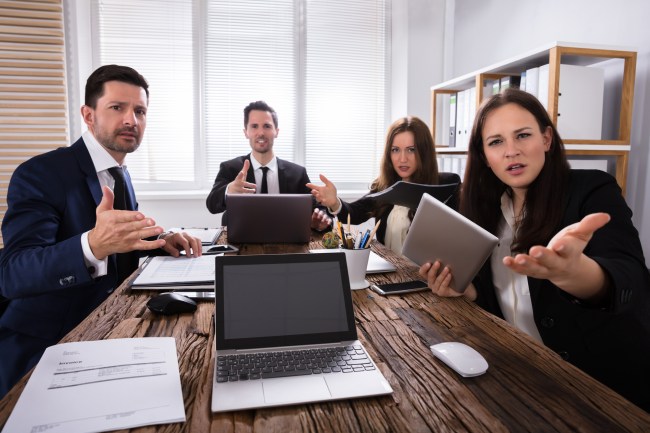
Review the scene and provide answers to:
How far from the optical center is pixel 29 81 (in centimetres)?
325

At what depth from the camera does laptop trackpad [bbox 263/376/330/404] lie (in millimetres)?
647

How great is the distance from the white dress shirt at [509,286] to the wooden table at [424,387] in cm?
35

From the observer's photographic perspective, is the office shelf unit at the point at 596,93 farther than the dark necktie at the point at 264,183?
No

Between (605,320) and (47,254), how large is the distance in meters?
1.45

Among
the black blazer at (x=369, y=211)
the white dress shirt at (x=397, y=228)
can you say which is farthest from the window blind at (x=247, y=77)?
the white dress shirt at (x=397, y=228)

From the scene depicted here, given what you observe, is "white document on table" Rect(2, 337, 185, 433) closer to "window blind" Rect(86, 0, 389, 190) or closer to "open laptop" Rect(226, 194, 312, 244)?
"open laptop" Rect(226, 194, 312, 244)

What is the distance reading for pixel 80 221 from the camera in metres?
1.44

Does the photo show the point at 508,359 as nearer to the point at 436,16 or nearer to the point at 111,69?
the point at 111,69

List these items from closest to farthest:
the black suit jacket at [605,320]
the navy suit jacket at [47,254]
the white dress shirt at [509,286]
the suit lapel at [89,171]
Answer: the black suit jacket at [605,320] → the navy suit jacket at [47,254] → the white dress shirt at [509,286] → the suit lapel at [89,171]

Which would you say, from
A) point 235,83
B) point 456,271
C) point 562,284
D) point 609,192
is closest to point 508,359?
point 562,284

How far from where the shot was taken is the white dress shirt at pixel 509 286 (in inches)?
50.6

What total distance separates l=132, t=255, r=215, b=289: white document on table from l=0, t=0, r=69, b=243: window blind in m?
2.47

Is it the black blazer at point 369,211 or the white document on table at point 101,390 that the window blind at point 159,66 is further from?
A: the white document on table at point 101,390

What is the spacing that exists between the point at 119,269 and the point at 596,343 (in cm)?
145
